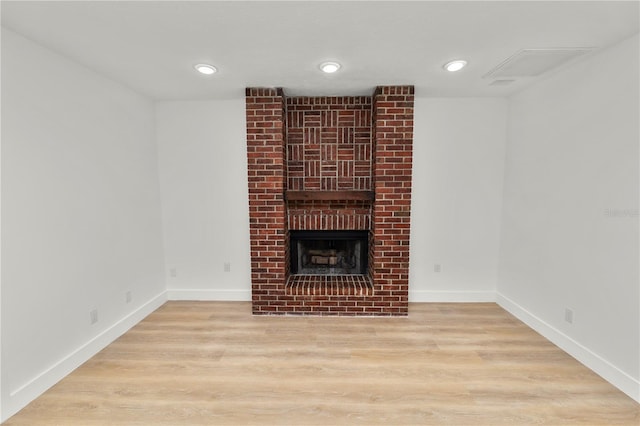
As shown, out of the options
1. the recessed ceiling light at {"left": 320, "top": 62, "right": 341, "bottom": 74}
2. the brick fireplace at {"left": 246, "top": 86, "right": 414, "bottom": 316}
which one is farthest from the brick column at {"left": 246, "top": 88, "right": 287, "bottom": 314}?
the recessed ceiling light at {"left": 320, "top": 62, "right": 341, "bottom": 74}

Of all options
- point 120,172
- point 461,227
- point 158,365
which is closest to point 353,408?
point 158,365

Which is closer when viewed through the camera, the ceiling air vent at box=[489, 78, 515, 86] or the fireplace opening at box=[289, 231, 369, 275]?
the ceiling air vent at box=[489, 78, 515, 86]

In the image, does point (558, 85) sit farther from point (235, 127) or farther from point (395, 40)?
point (235, 127)

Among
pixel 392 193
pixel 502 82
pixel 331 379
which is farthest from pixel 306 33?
pixel 331 379

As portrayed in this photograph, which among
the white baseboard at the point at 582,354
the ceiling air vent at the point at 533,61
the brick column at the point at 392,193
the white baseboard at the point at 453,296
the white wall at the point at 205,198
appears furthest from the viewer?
the white baseboard at the point at 453,296

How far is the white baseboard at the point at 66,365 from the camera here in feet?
5.49

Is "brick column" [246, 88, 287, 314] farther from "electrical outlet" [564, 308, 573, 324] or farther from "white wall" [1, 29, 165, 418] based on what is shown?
"electrical outlet" [564, 308, 573, 324]

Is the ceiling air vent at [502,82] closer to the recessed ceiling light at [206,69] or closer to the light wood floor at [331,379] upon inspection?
the light wood floor at [331,379]

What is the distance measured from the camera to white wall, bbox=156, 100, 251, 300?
123 inches

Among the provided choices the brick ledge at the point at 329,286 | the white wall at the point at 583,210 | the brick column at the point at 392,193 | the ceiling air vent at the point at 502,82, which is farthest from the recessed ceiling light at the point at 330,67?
the brick ledge at the point at 329,286

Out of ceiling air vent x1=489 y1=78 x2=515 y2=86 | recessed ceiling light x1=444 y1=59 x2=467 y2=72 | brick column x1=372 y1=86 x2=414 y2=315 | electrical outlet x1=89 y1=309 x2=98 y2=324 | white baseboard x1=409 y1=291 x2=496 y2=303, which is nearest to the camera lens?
recessed ceiling light x1=444 y1=59 x2=467 y2=72

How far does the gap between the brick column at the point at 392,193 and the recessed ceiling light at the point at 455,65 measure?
1.55ft

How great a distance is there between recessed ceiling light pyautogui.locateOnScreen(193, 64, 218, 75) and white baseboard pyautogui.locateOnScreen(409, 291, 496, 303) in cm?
304

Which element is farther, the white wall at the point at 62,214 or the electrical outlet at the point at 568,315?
the electrical outlet at the point at 568,315
